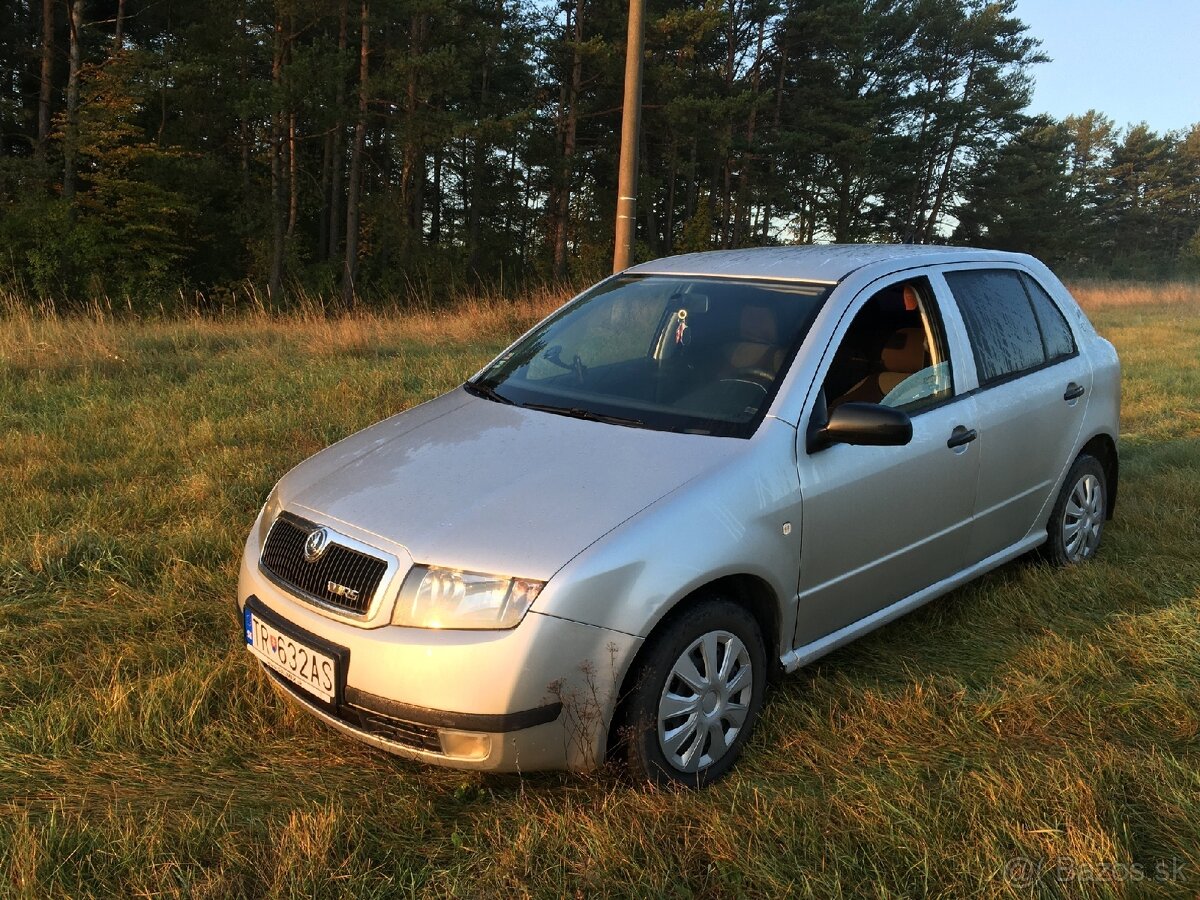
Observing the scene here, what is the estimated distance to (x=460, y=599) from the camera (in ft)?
7.81

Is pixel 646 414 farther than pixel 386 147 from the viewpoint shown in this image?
No

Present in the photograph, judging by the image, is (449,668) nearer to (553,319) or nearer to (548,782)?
(548,782)

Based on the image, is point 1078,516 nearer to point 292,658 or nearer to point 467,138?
point 292,658

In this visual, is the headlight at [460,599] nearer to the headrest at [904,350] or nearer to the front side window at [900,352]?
the front side window at [900,352]

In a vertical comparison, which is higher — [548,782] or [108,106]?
[108,106]

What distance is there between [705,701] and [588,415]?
1084 millimetres

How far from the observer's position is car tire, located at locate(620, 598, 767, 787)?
2.48 meters

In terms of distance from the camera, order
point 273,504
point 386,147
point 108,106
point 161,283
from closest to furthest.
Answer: point 273,504 → point 108,106 → point 161,283 → point 386,147


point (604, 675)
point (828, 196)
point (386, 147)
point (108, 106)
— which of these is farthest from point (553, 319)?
point (828, 196)

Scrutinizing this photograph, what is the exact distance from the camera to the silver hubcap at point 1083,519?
173 inches

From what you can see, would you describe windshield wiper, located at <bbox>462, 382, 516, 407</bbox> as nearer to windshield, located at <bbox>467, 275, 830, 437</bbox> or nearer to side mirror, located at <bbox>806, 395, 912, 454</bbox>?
windshield, located at <bbox>467, 275, 830, 437</bbox>

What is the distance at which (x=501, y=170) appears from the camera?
125 ft

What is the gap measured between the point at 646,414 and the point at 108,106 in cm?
2540

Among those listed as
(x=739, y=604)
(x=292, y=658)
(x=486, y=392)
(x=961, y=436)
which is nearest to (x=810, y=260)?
(x=961, y=436)
